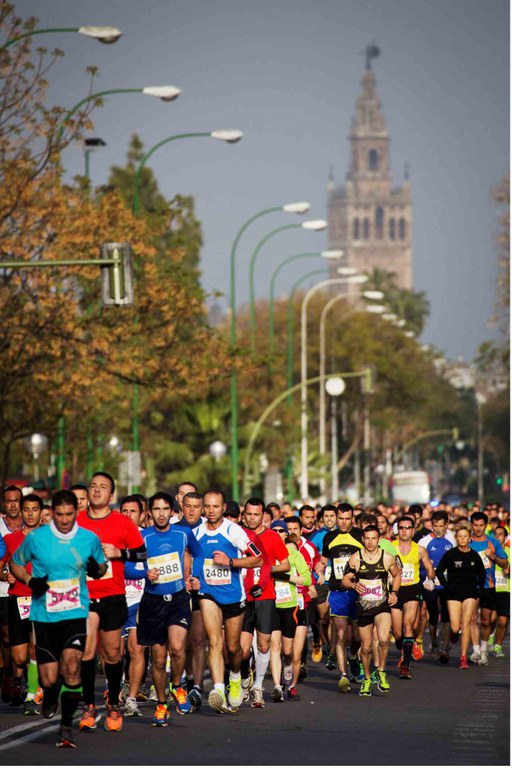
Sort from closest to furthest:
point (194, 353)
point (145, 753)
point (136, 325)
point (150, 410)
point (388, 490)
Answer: point (145, 753), point (136, 325), point (194, 353), point (150, 410), point (388, 490)

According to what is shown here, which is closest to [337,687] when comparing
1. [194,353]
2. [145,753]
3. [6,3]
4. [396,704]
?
[396,704]

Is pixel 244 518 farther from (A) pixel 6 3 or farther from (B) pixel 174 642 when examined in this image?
(A) pixel 6 3

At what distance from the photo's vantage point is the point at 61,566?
45.3 feet

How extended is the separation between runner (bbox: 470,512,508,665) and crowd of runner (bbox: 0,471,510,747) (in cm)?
73

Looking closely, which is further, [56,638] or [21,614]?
[21,614]

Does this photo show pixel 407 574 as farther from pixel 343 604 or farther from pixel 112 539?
pixel 112 539

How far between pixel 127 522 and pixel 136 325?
23.8m

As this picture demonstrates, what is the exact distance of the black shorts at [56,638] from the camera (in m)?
13.8

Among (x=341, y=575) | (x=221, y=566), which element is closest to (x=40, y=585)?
(x=221, y=566)

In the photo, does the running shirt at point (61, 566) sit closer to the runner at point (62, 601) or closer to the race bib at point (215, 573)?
the runner at point (62, 601)

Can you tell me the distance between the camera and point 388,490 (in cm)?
12875

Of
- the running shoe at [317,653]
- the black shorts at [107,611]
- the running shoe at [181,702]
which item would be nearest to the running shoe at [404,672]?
the running shoe at [317,653]

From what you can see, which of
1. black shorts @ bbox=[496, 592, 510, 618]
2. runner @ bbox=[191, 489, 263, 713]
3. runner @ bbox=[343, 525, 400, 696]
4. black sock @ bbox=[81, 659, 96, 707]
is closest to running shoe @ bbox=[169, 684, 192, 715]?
runner @ bbox=[191, 489, 263, 713]

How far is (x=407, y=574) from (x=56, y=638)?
26.9ft
